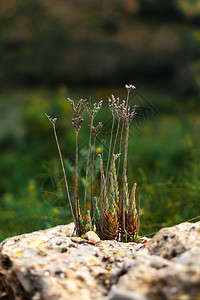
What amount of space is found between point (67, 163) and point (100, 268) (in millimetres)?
939

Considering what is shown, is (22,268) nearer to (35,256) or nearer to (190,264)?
(35,256)

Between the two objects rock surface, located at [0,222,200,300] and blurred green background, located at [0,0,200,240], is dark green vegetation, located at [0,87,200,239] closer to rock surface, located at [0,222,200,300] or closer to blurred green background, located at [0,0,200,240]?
blurred green background, located at [0,0,200,240]

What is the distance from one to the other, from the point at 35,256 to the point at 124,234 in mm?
434

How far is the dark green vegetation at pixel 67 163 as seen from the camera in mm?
2205

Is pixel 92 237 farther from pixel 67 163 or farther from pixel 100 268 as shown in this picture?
pixel 67 163

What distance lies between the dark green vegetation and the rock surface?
2.16 feet

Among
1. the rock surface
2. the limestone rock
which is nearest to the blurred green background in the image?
the limestone rock

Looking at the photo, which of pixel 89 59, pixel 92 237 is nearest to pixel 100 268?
pixel 92 237

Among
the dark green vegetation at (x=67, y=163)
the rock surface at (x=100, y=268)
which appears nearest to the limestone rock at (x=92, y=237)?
the rock surface at (x=100, y=268)

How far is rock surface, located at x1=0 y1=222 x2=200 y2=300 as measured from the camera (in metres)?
0.82

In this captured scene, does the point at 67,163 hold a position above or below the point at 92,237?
above

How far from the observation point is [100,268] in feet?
3.55

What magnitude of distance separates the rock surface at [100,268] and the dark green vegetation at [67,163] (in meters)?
0.66

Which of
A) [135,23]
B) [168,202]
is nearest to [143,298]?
[168,202]
